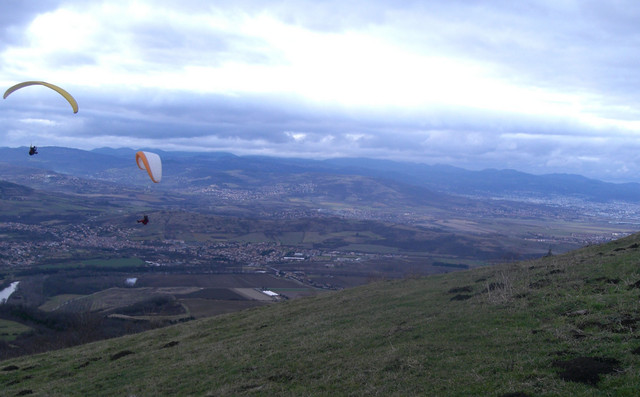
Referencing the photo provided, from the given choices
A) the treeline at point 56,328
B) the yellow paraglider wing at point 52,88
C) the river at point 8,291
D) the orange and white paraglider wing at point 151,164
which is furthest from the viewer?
the river at point 8,291

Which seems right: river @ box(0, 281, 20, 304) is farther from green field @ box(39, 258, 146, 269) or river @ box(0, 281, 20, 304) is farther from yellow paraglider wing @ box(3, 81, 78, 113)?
yellow paraglider wing @ box(3, 81, 78, 113)

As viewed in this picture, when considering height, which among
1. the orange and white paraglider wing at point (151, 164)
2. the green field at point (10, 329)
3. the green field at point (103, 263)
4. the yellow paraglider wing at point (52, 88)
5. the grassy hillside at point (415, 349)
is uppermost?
the yellow paraglider wing at point (52, 88)

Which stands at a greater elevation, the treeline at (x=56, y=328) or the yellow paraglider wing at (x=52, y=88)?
the yellow paraglider wing at (x=52, y=88)

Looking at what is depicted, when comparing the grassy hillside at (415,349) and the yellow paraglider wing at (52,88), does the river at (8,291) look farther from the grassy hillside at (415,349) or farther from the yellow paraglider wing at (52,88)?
the grassy hillside at (415,349)

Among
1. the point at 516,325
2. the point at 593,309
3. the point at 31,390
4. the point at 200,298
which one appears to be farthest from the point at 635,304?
the point at 200,298

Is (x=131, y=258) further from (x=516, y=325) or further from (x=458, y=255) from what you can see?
(x=516, y=325)

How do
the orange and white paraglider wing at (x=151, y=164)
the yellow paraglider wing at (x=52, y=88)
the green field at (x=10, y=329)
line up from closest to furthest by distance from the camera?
the yellow paraglider wing at (x=52, y=88), the orange and white paraglider wing at (x=151, y=164), the green field at (x=10, y=329)

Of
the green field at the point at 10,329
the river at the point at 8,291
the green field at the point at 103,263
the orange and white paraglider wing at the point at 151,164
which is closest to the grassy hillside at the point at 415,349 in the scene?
the orange and white paraglider wing at the point at 151,164
